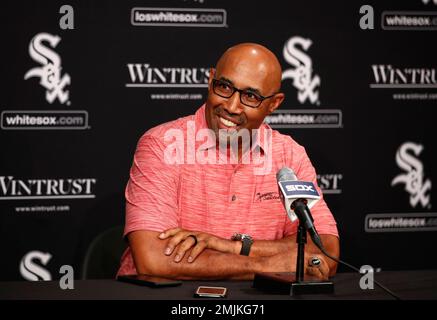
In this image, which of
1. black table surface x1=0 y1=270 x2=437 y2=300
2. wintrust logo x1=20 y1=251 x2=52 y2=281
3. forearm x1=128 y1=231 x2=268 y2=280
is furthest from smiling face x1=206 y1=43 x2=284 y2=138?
wintrust logo x1=20 y1=251 x2=52 y2=281

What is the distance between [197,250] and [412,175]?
8.65 ft

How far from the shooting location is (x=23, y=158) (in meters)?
4.80

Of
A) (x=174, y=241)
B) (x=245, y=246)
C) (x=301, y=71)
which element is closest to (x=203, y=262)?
(x=174, y=241)

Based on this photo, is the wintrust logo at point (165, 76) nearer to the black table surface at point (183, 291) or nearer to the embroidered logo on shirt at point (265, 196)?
the embroidered logo on shirt at point (265, 196)

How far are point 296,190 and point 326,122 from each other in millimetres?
2684

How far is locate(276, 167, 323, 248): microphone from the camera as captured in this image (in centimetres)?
255

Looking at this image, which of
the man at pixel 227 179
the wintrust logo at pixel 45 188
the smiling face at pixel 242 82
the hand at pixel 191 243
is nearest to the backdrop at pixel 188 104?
the wintrust logo at pixel 45 188

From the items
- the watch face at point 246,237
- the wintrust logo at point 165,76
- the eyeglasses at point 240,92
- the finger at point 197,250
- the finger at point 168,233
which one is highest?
the wintrust logo at point 165,76

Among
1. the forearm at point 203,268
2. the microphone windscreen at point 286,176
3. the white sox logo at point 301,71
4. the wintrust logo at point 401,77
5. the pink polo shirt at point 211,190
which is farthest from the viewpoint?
the wintrust logo at point 401,77

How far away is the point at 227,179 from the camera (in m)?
3.66

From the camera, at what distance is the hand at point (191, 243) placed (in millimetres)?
3160

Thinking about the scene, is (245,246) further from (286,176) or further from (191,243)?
(286,176)

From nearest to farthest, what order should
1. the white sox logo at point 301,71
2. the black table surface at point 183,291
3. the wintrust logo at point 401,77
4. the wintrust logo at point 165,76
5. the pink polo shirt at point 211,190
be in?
the black table surface at point 183,291 < the pink polo shirt at point 211,190 < the wintrust logo at point 165,76 < the white sox logo at point 301,71 < the wintrust logo at point 401,77
